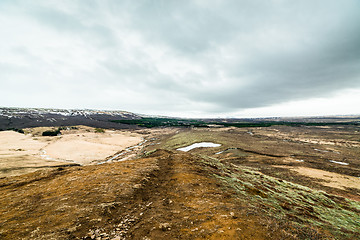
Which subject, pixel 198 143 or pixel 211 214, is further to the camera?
pixel 198 143

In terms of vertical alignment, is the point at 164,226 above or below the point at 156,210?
above

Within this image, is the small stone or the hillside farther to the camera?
the small stone

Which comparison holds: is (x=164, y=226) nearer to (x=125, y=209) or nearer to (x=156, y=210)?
(x=156, y=210)

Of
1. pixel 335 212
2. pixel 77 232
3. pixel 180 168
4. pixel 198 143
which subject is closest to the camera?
pixel 77 232

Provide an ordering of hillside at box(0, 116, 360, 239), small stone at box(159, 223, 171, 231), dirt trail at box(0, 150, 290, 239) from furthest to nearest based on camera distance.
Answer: small stone at box(159, 223, 171, 231), hillside at box(0, 116, 360, 239), dirt trail at box(0, 150, 290, 239)

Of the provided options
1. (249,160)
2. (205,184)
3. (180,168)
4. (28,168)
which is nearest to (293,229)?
(205,184)

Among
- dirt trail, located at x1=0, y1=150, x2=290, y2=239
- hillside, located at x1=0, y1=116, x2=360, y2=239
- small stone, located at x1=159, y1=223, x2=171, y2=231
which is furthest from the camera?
small stone, located at x1=159, y1=223, x2=171, y2=231

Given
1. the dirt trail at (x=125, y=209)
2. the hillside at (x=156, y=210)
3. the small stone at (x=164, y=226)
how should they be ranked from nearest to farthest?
1. the dirt trail at (x=125, y=209)
2. the hillside at (x=156, y=210)
3. the small stone at (x=164, y=226)

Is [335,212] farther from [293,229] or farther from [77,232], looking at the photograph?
[77,232]

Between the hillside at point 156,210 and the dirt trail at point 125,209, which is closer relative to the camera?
the dirt trail at point 125,209

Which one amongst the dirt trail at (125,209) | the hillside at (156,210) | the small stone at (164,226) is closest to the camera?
the dirt trail at (125,209)

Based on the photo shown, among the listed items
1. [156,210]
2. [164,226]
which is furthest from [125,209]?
[164,226]
